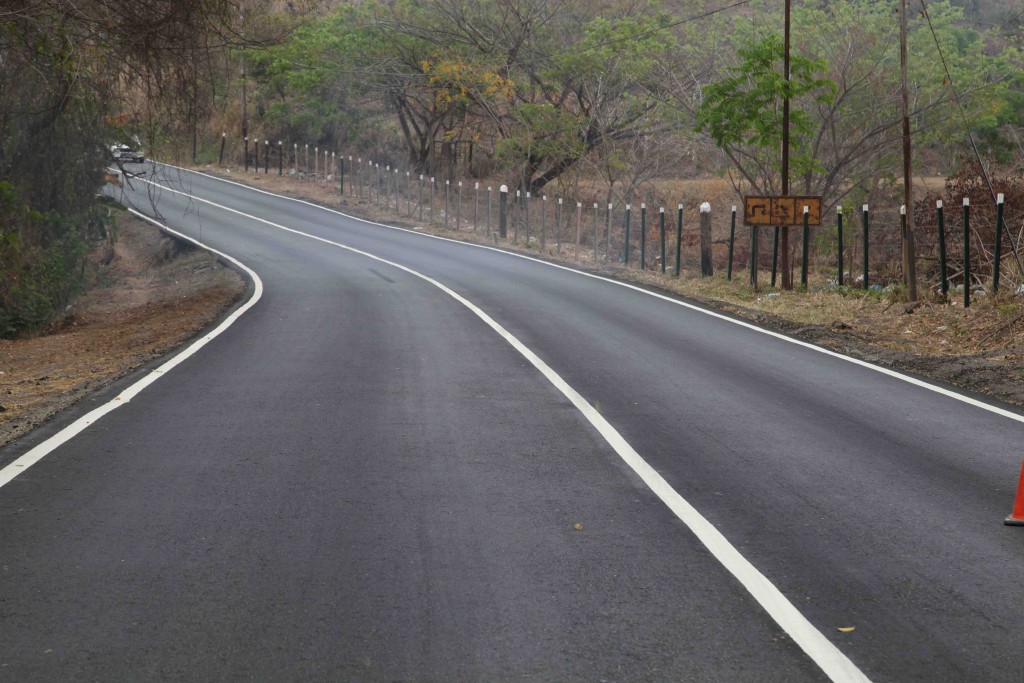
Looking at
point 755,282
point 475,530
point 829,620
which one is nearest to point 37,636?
point 475,530

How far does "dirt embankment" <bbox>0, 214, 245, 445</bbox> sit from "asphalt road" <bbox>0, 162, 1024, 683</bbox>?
83 centimetres

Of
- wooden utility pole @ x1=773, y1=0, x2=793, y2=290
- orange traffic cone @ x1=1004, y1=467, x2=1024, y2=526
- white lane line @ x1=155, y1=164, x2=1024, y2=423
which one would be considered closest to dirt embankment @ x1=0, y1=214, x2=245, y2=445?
white lane line @ x1=155, y1=164, x2=1024, y2=423

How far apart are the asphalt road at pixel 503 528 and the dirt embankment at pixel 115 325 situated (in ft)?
2.72

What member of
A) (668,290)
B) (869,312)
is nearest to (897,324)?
(869,312)

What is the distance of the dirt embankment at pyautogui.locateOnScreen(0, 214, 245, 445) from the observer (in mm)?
11156

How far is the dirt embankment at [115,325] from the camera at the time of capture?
11.2m

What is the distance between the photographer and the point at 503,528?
20.0 feet

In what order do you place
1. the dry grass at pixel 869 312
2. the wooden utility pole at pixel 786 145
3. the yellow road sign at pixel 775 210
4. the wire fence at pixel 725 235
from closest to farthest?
the dry grass at pixel 869 312 < the wire fence at pixel 725 235 < the yellow road sign at pixel 775 210 < the wooden utility pole at pixel 786 145


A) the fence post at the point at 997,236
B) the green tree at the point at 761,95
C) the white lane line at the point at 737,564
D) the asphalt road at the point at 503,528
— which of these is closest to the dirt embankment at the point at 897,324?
the fence post at the point at 997,236

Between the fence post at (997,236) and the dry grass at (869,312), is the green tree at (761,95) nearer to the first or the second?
the dry grass at (869,312)

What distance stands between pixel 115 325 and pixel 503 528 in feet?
53.4

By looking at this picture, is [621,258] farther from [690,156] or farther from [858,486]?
[858,486]

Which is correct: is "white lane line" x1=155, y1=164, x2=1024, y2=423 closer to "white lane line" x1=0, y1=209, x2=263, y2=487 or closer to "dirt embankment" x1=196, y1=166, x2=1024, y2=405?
"dirt embankment" x1=196, y1=166, x2=1024, y2=405

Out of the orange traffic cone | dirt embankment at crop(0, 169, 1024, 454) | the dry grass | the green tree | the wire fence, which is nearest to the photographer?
the orange traffic cone
